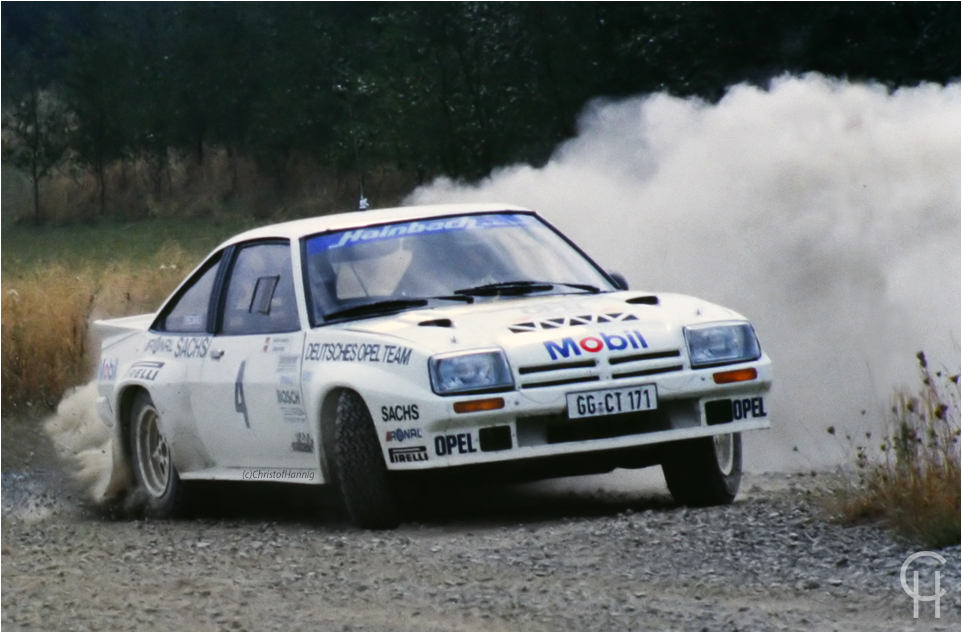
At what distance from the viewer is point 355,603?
21.4 feet

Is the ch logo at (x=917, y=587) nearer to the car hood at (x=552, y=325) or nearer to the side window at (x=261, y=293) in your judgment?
the car hood at (x=552, y=325)

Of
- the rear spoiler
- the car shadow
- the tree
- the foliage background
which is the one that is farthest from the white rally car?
the tree

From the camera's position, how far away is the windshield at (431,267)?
352 inches

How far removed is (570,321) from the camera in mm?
8328

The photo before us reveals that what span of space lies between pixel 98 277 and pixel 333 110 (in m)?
28.3

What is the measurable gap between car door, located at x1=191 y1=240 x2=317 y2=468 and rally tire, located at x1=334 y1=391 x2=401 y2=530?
33cm

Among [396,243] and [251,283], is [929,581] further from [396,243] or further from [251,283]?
[251,283]

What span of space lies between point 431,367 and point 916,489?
81.3 inches

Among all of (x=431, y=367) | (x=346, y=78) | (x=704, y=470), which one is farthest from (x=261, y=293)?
(x=346, y=78)

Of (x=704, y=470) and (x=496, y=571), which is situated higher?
(x=704, y=470)

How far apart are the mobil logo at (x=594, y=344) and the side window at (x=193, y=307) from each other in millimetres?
2470

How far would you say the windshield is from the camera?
894 cm

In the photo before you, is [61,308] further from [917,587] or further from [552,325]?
[917,587]

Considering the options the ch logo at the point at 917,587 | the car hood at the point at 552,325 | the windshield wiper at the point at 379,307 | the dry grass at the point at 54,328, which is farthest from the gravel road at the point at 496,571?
the dry grass at the point at 54,328
